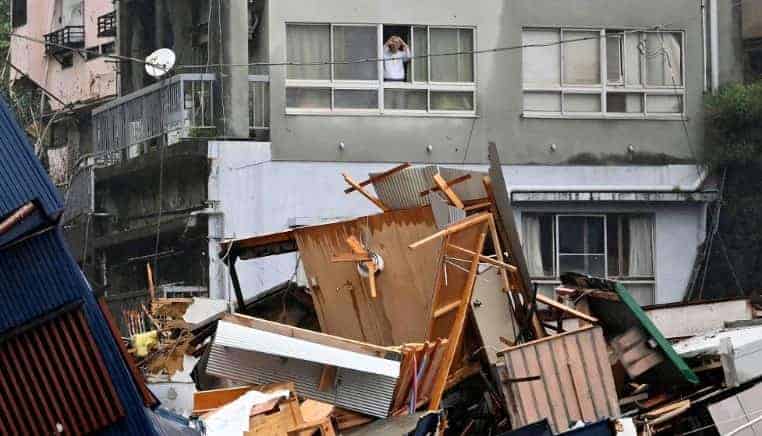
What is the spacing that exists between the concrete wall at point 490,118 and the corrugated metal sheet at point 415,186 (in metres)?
8.37

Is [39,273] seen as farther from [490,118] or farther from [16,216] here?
[490,118]

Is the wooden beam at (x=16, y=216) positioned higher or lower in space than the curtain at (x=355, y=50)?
lower

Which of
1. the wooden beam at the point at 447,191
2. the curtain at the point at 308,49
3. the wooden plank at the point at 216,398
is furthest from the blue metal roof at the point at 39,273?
the curtain at the point at 308,49

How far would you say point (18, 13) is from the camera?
161 ft

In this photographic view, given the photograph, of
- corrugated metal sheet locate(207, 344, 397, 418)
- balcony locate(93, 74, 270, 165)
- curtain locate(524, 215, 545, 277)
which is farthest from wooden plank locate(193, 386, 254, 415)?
curtain locate(524, 215, 545, 277)

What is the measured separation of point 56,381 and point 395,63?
45.3 ft

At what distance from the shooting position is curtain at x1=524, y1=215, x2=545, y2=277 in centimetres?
2542

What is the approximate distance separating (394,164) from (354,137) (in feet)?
2.99

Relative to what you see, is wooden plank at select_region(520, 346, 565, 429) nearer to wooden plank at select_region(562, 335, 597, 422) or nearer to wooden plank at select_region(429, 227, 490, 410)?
wooden plank at select_region(562, 335, 597, 422)

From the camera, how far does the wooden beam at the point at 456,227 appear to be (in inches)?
582

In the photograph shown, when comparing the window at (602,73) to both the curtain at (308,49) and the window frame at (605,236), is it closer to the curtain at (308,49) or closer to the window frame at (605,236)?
the window frame at (605,236)

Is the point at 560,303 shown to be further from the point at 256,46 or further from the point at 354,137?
the point at 256,46

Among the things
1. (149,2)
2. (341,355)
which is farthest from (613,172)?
(341,355)

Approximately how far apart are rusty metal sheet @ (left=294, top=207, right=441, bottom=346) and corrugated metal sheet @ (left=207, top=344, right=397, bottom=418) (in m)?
1.51
